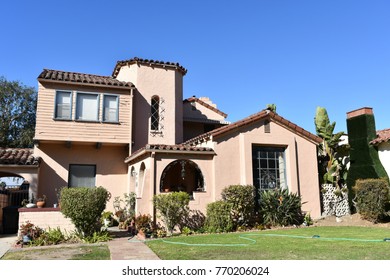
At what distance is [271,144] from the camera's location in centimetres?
1634

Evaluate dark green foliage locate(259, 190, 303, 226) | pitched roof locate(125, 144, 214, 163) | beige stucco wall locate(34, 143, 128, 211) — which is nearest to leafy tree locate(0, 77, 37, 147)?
beige stucco wall locate(34, 143, 128, 211)

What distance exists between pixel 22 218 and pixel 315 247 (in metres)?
10.5

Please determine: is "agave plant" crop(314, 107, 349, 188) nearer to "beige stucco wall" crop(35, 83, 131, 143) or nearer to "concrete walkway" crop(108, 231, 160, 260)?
"beige stucco wall" crop(35, 83, 131, 143)

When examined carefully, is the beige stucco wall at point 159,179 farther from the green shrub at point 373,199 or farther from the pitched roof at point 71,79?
the green shrub at point 373,199

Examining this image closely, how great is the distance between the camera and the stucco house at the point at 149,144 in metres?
15.0

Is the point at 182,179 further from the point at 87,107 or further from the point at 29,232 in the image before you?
the point at 29,232

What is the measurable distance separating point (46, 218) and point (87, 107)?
7.35 meters

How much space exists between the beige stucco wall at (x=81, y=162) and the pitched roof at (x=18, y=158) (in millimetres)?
724

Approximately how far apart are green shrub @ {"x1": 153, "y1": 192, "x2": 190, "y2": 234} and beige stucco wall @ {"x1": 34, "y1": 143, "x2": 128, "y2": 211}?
6.13 meters

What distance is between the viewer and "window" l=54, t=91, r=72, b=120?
1758 centimetres

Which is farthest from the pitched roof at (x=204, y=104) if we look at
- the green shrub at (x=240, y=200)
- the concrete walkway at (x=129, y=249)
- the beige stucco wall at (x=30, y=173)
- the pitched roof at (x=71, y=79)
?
the concrete walkway at (x=129, y=249)

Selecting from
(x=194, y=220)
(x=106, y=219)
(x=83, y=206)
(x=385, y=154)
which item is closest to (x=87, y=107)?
(x=106, y=219)

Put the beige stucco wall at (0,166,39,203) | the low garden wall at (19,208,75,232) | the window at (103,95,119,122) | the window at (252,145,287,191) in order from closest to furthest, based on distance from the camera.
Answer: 1. the low garden wall at (19,208,75,232)
2. the beige stucco wall at (0,166,39,203)
3. the window at (252,145,287,191)
4. the window at (103,95,119,122)
